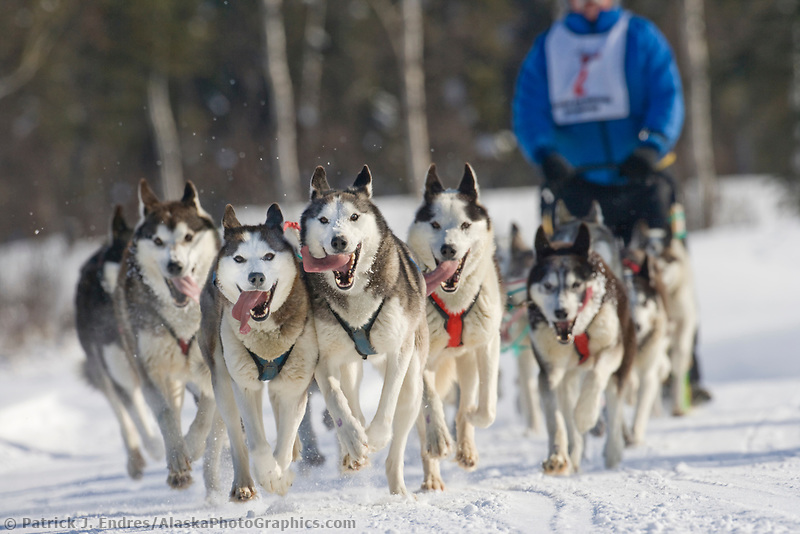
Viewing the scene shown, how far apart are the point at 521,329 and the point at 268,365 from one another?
237 centimetres

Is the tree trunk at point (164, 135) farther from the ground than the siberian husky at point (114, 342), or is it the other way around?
the tree trunk at point (164, 135)

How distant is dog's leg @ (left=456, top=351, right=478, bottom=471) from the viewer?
3672 millimetres

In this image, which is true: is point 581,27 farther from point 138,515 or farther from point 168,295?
point 138,515

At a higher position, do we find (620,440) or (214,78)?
(214,78)

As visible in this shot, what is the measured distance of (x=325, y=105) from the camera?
23.4 meters

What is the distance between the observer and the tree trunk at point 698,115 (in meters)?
13.1

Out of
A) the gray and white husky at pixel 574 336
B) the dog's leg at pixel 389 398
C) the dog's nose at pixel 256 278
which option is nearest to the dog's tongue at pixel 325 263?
the dog's nose at pixel 256 278

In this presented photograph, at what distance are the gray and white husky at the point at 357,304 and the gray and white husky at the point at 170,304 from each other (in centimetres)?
79

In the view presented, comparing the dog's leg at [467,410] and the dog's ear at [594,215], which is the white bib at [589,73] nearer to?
the dog's ear at [594,215]

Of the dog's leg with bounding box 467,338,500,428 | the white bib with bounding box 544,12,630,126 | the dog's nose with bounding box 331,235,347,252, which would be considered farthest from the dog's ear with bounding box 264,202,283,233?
the white bib with bounding box 544,12,630,126

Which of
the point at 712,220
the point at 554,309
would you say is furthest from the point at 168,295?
the point at 712,220

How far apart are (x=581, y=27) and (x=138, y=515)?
12.0 feet

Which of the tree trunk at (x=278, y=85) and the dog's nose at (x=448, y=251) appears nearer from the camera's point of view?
the dog's nose at (x=448, y=251)

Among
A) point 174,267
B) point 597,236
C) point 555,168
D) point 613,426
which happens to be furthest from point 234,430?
point 555,168
